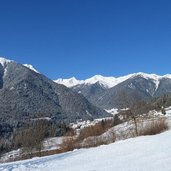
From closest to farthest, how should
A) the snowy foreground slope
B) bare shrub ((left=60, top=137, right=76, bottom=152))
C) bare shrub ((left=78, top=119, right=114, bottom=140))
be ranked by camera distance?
the snowy foreground slope < bare shrub ((left=60, top=137, right=76, bottom=152)) < bare shrub ((left=78, top=119, right=114, bottom=140))

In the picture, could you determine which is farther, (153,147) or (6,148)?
(6,148)

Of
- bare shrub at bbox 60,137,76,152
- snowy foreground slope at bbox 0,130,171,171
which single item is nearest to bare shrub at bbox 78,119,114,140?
bare shrub at bbox 60,137,76,152

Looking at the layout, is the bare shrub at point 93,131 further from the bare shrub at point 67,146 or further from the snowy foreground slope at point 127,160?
the snowy foreground slope at point 127,160

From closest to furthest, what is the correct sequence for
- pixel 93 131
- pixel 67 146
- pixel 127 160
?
pixel 127 160, pixel 67 146, pixel 93 131

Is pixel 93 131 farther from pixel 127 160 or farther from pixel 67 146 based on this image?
pixel 127 160

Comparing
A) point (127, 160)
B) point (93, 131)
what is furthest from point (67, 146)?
point (93, 131)

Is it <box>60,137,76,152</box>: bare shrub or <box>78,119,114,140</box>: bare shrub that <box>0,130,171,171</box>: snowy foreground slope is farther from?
<box>78,119,114,140</box>: bare shrub

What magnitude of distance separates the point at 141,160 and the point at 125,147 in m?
4.55

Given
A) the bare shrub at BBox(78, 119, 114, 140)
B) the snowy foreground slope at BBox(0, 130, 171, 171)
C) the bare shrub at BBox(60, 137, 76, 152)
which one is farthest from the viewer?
the bare shrub at BBox(78, 119, 114, 140)

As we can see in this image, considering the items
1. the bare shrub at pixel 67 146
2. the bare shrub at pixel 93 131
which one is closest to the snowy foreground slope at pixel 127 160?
the bare shrub at pixel 67 146

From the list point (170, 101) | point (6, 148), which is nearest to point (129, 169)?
point (6, 148)

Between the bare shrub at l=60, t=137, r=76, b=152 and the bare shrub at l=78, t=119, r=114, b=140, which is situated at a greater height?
the bare shrub at l=78, t=119, r=114, b=140

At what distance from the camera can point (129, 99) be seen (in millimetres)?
49500

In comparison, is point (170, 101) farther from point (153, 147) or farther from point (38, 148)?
point (153, 147)
